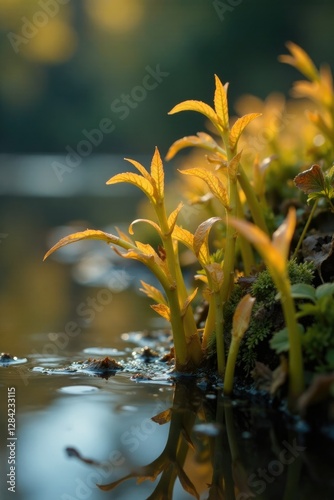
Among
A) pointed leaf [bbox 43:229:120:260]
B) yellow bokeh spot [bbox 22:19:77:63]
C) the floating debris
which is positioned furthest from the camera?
yellow bokeh spot [bbox 22:19:77:63]

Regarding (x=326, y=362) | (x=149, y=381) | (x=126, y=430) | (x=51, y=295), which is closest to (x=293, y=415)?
(x=326, y=362)

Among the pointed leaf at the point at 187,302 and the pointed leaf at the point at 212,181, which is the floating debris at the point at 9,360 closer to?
the pointed leaf at the point at 187,302

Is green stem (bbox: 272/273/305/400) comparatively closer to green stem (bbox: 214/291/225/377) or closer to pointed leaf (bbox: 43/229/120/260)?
green stem (bbox: 214/291/225/377)

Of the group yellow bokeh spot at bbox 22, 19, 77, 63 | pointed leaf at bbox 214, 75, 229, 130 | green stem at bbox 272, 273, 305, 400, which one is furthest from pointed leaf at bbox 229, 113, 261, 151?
yellow bokeh spot at bbox 22, 19, 77, 63

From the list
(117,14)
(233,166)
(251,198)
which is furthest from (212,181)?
(117,14)

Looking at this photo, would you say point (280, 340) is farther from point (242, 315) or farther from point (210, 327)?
point (210, 327)

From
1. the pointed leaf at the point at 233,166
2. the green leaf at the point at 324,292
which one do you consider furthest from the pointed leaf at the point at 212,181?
the green leaf at the point at 324,292
